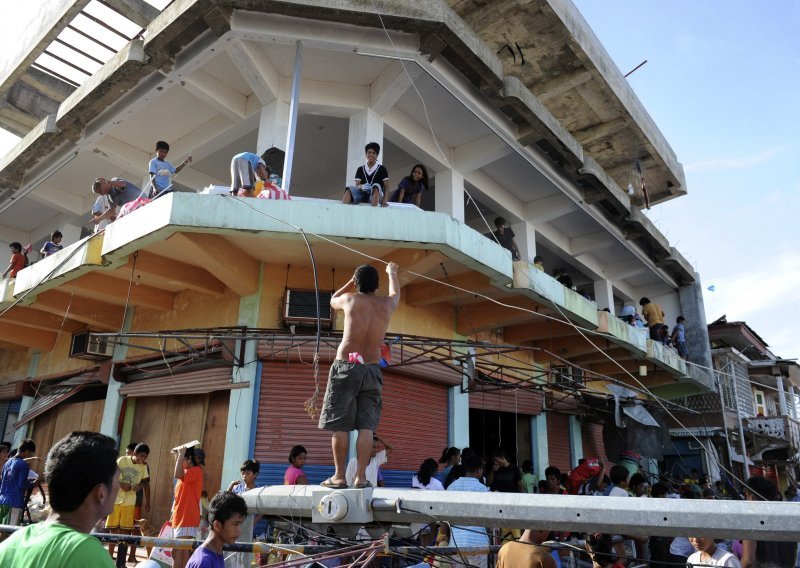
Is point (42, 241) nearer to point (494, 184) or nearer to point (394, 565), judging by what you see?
point (494, 184)

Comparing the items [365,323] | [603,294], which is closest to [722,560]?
[365,323]

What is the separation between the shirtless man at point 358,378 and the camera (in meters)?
4.14

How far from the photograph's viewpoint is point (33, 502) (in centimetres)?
1015

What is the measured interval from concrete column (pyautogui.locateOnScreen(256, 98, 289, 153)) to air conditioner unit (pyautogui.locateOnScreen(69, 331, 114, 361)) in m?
4.62

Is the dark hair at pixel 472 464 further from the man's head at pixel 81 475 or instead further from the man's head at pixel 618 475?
the man's head at pixel 81 475

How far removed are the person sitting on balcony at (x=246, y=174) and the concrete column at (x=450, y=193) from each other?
3709 millimetres

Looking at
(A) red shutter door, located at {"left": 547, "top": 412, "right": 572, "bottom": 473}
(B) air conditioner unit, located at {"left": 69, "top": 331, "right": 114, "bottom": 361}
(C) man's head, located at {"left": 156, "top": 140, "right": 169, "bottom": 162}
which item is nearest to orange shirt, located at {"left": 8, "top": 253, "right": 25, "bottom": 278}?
(B) air conditioner unit, located at {"left": 69, "top": 331, "right": 114, "bottom": 361}

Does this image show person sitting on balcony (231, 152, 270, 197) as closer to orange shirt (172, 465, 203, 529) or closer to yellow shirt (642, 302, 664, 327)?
orange shirt (172, 465, 203, 529)

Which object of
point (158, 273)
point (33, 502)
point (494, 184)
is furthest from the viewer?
point (494, 184)

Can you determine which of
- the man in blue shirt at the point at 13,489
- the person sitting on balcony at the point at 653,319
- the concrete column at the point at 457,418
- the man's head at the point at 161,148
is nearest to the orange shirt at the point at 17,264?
the man's head at the point at 161,148

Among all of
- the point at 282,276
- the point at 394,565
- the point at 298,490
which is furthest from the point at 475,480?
the point at 282,276

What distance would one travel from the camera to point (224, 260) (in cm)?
819

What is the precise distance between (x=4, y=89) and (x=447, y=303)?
1074cm

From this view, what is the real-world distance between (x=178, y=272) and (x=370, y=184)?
10.5 feet
